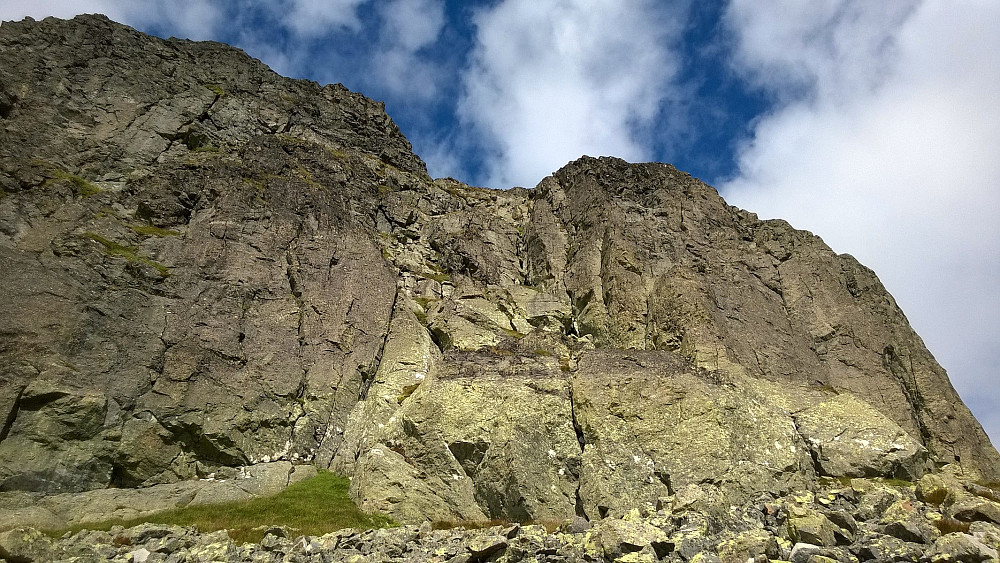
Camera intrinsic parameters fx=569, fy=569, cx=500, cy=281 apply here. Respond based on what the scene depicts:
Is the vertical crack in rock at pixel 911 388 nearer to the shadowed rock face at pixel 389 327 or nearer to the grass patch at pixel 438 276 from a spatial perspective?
the shadowed rock face at pixel 389 327

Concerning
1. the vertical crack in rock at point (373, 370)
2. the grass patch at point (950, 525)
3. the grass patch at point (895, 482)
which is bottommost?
the grass patch at point (950, 525)

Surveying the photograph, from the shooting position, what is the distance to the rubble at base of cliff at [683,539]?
1472 cm

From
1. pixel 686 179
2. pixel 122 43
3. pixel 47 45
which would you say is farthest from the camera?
pixel 686 179

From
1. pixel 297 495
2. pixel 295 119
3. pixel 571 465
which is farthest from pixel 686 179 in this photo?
pixel 297 495

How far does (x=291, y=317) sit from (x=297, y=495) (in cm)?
1255

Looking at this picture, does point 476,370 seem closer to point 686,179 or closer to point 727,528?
point 727,528

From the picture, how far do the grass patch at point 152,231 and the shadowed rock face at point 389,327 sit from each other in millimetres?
300

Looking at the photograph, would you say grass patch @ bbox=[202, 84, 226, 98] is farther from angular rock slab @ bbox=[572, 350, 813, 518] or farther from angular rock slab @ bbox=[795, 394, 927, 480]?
angular rock slab @ bbox=[795, 394, 927, 480]

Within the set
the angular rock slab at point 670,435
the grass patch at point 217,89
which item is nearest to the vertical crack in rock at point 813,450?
the angular rock slab at point 670,435

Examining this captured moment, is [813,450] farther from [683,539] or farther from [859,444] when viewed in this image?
[683,539]

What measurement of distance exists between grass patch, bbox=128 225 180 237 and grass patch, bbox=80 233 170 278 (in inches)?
74.0

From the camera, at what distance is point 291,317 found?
36.5 meters

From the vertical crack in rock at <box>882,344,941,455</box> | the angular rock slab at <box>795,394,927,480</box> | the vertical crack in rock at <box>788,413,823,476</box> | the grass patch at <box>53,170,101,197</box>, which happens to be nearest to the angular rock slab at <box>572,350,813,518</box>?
the vertical crack in rock at <box>788,413,823,476</box>

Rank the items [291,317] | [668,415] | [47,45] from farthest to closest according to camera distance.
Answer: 1. [47,45]
2. [291,317]
3. [668,415]
